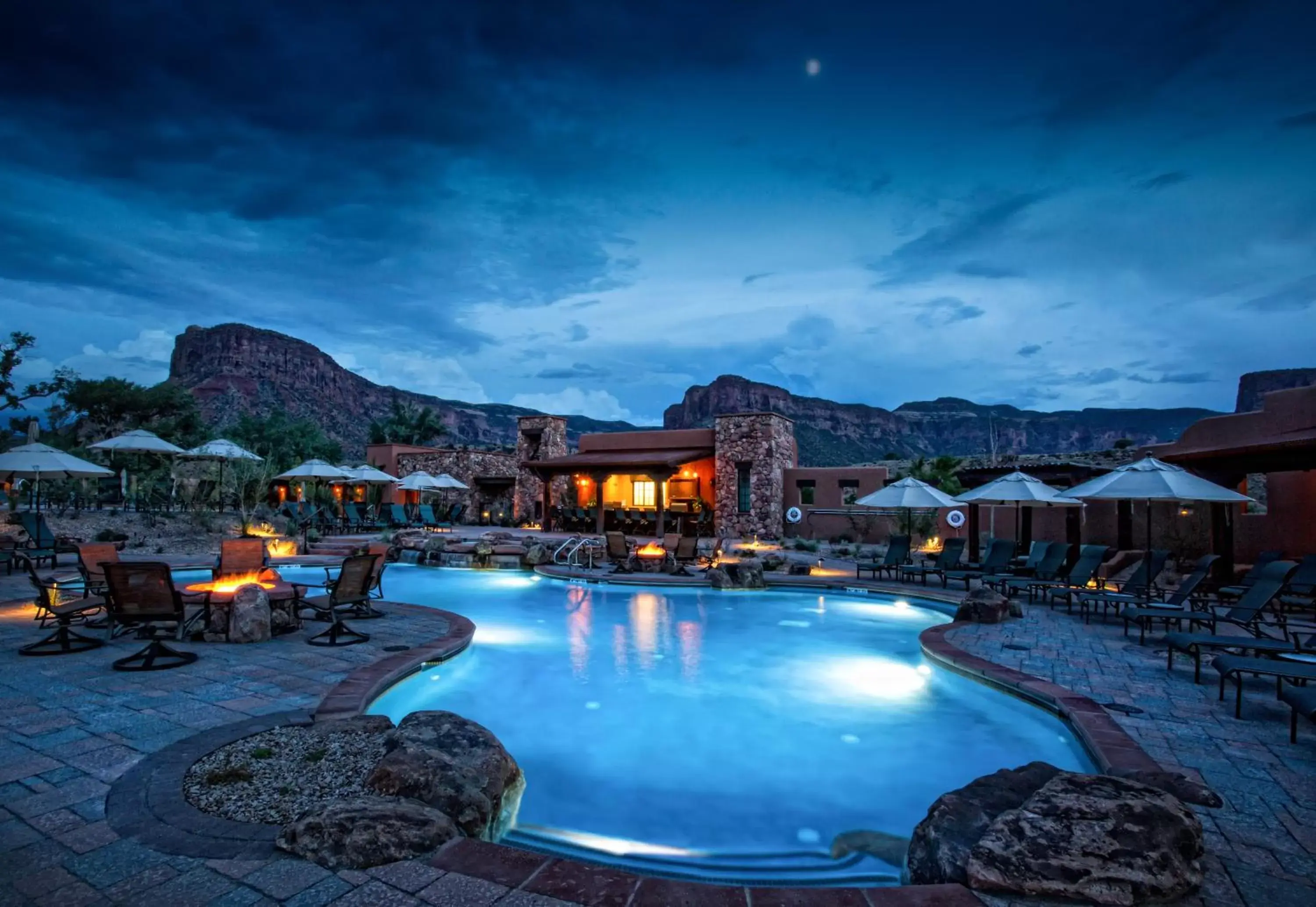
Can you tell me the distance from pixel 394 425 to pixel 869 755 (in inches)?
1508

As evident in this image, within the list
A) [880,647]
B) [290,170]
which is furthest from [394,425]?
[880,647]

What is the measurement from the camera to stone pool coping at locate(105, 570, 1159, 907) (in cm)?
208

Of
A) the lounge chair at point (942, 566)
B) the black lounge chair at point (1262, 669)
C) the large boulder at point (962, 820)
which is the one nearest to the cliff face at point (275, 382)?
the lounge chair at point (942, 566)

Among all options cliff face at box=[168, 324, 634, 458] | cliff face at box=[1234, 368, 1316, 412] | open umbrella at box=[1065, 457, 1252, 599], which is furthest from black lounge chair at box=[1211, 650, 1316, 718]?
cliff face at box=[1234, 368, 1316, 412]

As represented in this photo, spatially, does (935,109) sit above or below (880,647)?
above

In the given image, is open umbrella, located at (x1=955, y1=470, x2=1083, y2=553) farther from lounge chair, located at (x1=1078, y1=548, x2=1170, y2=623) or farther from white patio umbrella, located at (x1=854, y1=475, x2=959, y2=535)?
lounge chair, located at (x1=1078, y1=548, x2=1170, y2=623)

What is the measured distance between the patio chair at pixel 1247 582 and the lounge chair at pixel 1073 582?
1.42 metres

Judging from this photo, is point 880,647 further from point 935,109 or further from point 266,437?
point 266,437

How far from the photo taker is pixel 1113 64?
1396 cm

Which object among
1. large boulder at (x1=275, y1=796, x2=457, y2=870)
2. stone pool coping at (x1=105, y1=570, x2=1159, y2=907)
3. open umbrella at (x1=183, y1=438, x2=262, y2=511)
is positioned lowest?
stone pool coping at (x1=105, y1=570, x2=1159, y2=907)

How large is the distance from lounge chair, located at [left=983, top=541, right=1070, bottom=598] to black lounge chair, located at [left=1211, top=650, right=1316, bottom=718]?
499cm

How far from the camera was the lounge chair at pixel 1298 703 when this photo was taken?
3.35m

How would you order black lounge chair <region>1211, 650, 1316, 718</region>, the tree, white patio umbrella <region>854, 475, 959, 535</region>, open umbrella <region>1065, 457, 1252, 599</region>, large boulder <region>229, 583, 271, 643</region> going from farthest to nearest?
the tree, white patio umbrella <region>854, 475, 959, 535</region>, open umbrella <region>1065, 457, 1252, 599</region>, large boulder <region>229, 583, 271, 643</region>, black lounge chair <region>1211, 650, 1316, 718</region>

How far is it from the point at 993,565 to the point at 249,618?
36.8 feet
